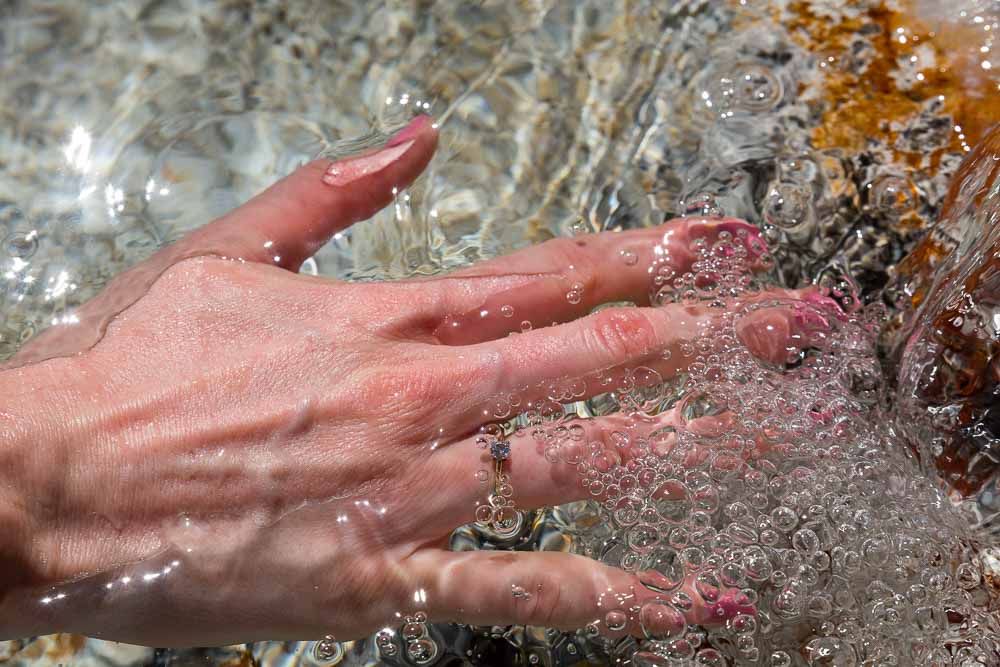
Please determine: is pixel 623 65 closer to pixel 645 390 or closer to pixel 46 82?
pixel 645 390

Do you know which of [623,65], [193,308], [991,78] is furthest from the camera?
[623,65]

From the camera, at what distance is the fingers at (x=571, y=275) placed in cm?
133

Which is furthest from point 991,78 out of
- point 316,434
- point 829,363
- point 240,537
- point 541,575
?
point 240,537

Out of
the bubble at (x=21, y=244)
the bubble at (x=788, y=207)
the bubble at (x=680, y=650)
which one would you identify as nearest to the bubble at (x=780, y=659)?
the bubble at (x=680, y=650)

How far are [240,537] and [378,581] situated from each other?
18 centimetres

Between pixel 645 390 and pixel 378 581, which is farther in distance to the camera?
pixel 645 390

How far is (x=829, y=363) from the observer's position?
1351 mm

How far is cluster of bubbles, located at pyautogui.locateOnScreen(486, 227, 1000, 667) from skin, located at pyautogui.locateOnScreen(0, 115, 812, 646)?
0.03 m

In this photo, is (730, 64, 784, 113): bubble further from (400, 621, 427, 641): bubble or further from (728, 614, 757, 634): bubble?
(400, 621, 427, 641): bubble

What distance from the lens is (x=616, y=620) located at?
1.15m

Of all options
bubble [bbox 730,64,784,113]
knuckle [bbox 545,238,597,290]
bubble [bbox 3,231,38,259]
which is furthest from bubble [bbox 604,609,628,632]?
bubble [bbox 3,231,38,259]

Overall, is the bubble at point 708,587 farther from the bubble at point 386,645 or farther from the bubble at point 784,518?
the bubble at point 386,645

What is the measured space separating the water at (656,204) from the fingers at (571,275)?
0.02m

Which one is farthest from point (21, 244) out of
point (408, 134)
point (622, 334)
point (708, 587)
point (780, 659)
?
point (780, 659)
